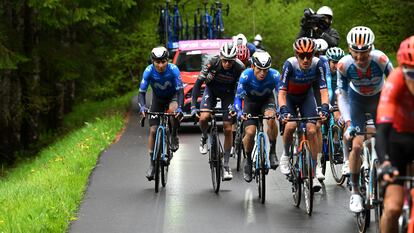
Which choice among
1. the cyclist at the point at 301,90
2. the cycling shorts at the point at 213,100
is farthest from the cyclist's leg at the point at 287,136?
the cycling shorts at the point at 213,100

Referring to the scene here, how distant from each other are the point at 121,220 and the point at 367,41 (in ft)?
12.3

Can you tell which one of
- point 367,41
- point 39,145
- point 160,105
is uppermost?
point 367,41

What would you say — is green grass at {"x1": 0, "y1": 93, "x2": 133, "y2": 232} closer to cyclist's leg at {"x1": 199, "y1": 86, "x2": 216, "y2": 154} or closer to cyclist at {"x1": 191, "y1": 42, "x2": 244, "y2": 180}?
cyclist's leg at {"x1": 199, "y1": 86, "x2": 216, "y2": 154}

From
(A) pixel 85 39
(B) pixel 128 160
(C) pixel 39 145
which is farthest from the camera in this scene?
(A) pixel 85 39

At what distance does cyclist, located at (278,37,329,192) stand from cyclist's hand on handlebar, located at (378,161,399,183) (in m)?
4.90

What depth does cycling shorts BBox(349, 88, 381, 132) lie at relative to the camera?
1059 centimetres

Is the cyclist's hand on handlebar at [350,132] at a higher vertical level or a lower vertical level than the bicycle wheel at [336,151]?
higher

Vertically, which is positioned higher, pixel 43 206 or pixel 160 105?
pixel 160 105

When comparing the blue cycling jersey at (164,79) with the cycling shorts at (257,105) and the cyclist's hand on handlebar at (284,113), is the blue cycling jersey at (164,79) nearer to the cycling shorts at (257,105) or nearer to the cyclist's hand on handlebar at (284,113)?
the cycling shorts at (257,105)

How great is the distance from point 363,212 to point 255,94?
3582mm

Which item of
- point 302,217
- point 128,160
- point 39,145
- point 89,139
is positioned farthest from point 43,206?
point 39,145

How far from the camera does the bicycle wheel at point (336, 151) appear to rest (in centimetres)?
1385

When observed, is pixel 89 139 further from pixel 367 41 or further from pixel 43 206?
pixel 367 41

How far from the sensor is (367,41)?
9.76 metres
